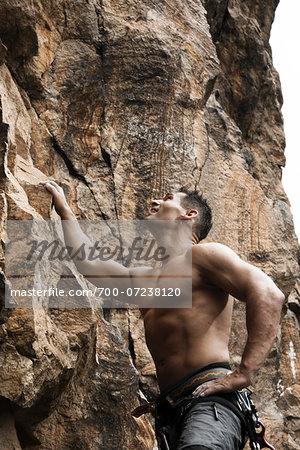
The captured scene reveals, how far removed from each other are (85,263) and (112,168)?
1957 mm

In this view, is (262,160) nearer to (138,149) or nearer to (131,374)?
(138,149)

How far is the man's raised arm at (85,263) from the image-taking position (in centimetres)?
473

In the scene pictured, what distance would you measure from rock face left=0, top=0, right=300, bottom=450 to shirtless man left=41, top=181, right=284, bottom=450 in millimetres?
934

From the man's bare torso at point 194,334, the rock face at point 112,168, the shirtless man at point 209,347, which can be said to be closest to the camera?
the shirtless man at point 209,347

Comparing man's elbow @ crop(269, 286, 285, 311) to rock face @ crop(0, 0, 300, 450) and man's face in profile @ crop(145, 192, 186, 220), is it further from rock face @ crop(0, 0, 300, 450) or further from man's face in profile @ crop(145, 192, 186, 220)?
rock face @ crop(0, 0, 300, 450)

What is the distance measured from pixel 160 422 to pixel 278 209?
479cm

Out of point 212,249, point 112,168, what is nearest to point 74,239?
point 212,249

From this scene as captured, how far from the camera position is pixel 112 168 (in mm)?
6559

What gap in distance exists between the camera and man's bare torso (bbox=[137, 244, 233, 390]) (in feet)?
12.2

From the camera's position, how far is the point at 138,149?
669 centimetres

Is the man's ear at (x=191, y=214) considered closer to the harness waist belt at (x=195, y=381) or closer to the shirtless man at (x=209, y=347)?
the shirtless man at (x=209, y=347)

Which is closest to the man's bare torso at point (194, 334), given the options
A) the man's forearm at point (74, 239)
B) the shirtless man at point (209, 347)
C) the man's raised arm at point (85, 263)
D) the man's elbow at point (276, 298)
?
the shirtless man at point (209, 347)

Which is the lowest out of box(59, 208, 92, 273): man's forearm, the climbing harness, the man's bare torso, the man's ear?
the climbing harness

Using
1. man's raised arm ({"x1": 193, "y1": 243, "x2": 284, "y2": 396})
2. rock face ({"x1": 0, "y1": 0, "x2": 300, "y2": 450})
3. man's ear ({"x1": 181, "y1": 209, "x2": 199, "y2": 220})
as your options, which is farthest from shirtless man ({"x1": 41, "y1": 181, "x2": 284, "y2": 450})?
rock face ({"x1": 0, "y1": 0, "x2": 300, "y2": 450})
